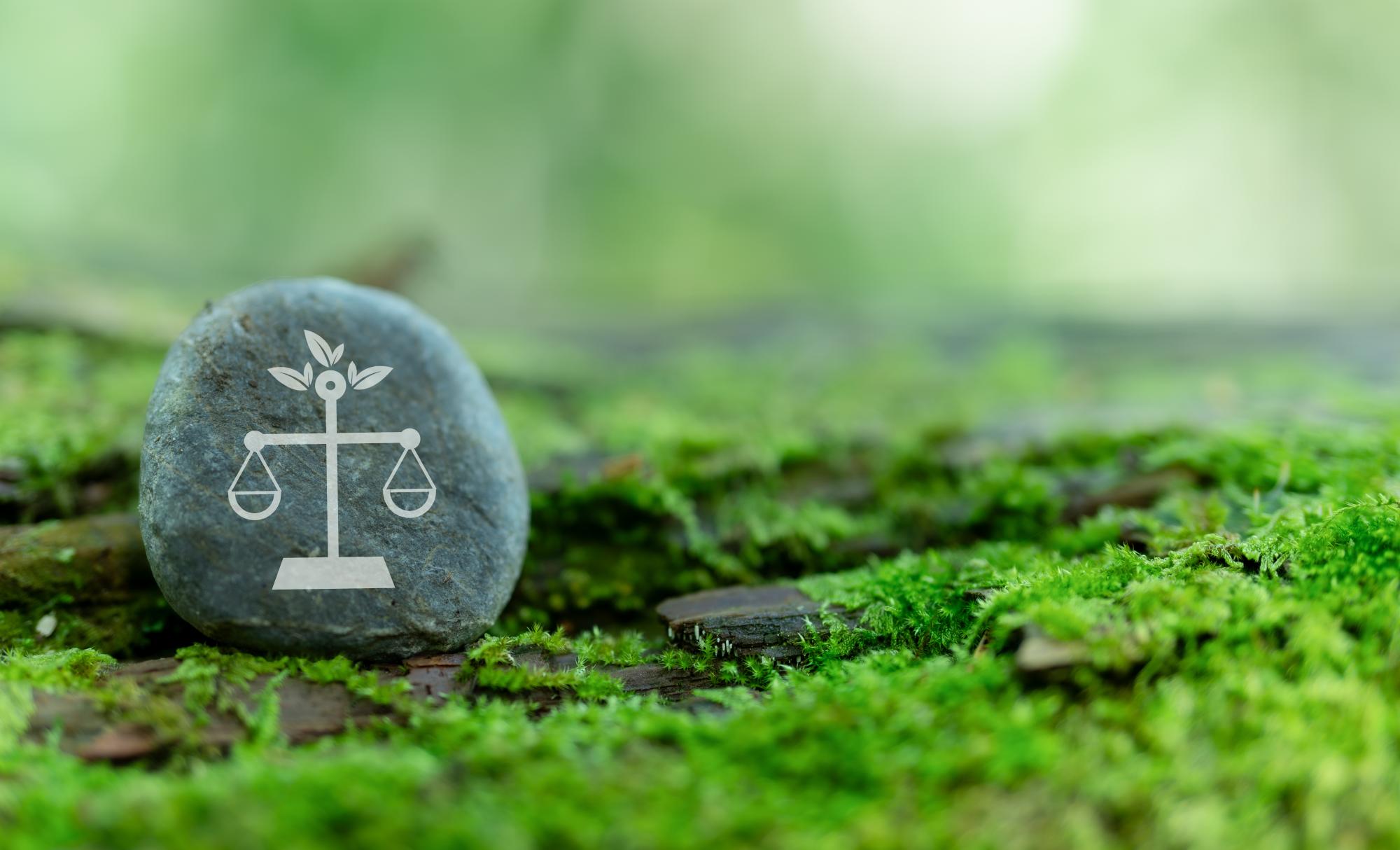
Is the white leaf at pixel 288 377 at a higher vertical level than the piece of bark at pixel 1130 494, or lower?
higher

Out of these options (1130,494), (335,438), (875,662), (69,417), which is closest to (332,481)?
(335,438)

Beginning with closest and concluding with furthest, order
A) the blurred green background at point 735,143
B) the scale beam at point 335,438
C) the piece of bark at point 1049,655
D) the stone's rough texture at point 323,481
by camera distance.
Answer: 1. the piece of bark at point 1049,655
2. the stone's rough texture at point 323,481
3. the scale beam at point 335,438
4. the blurred green background at point 735,143

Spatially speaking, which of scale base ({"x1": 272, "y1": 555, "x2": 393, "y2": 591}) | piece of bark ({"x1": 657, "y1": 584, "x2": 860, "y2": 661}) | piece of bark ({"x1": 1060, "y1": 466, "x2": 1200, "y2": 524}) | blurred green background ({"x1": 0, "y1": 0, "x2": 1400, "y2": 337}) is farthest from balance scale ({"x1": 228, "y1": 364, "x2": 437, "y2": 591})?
blurred green background ({"x1": 0, "y1": 0, "x2": 1400, "y2": 337})

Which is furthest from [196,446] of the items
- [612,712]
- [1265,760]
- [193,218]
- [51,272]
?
[193,218]

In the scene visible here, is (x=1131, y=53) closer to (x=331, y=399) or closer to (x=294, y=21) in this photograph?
(x=294, y=21)

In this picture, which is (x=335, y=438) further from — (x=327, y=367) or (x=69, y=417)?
(x=69, y=417)

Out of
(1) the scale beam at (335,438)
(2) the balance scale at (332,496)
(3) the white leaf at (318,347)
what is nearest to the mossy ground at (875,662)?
(2) the balance scale at (332,496)

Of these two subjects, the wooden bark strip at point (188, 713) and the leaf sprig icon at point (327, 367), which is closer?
the wooden bark strip at point (188, 713)

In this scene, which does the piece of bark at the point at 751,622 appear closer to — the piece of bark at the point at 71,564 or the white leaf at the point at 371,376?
the white leaf at the point at 371,376
